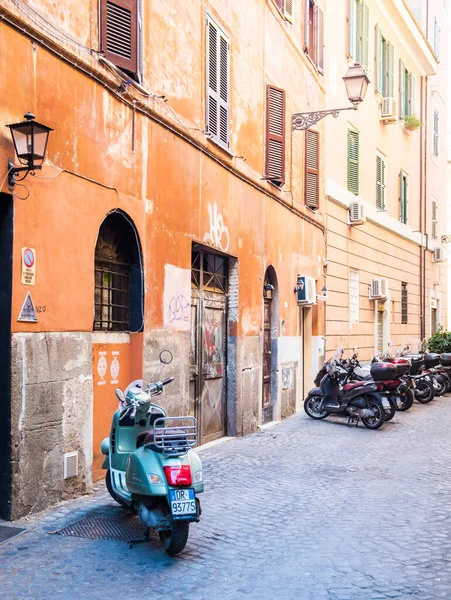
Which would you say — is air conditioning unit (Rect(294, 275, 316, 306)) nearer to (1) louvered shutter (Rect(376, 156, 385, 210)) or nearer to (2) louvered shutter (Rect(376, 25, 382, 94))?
(1) louvered shutter (Rect(376, 156, 385, 210))

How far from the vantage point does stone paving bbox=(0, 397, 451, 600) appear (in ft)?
14.8

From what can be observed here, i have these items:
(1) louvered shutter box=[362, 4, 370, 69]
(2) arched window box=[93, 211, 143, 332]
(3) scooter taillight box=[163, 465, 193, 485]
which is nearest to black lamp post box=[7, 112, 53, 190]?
(2) arched window box=[93, 211, 143, 332]

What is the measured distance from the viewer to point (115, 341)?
7.57 metres

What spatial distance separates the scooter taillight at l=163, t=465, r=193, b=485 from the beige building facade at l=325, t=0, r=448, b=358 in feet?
36.8

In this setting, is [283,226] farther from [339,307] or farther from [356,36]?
[356,36]

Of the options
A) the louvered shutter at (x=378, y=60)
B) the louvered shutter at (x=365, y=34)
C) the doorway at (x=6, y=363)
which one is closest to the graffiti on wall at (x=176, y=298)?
the doorway at (x=6, y=363)

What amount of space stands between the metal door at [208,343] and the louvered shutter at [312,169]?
456 centimetres

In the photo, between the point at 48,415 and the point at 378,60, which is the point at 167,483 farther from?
the point at 378,60

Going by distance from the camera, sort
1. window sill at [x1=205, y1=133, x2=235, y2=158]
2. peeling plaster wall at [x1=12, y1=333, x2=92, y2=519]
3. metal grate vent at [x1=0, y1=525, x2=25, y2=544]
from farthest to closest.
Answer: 1. window sill at [x1=205, y1=133, x2=235, y2=158]
2. peeling plaster wall at [x1=12, y1=333, x2=92, y2=519]
3. metal grate vent at [x1=0, y1=525, x2=25, y2=544]

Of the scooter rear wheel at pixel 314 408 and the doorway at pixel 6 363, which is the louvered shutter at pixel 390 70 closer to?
the scooter rear wheel at pixel 314 408

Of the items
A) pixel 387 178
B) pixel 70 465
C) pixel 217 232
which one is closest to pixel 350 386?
pixel 217 232

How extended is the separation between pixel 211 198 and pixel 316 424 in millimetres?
4426

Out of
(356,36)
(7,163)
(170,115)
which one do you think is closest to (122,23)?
(170,115)

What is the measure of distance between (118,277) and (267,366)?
5577mm
